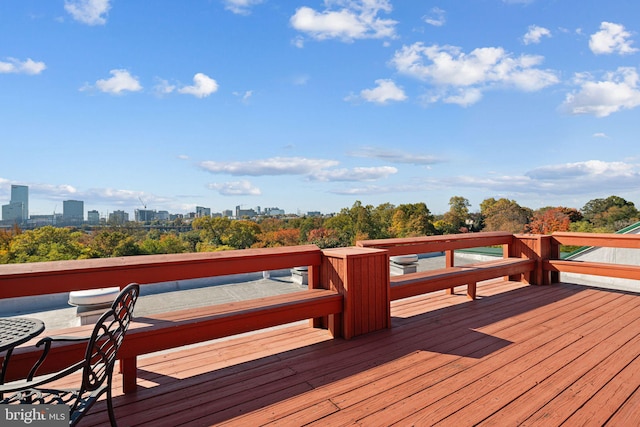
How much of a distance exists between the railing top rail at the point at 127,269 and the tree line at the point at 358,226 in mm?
12122

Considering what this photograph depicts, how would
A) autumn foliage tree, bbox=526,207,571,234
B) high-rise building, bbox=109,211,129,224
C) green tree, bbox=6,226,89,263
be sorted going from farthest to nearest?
high-rise building, bbox=109,211,129,224 → autumn foliage tree, bbox=526,207,571,234 → green tree, bbox=6,226,89,263

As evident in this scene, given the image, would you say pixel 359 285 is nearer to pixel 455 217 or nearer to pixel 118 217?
pixel 118 217

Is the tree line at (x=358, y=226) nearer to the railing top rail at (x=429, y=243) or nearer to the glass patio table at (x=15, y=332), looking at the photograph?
the railing top rail at (x=429, y=243)

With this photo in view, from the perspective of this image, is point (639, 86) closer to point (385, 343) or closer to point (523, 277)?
point (523, 277)

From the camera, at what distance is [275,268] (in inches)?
109

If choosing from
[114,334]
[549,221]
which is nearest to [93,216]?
[114,334]

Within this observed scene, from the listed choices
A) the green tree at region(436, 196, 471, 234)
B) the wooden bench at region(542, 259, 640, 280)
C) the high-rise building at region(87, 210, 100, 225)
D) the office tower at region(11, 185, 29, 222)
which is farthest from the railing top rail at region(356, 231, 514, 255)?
the office tower at region(11, 185, 29, 222)

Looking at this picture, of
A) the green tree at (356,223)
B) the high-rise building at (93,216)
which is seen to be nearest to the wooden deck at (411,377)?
the green tree at (356,223)

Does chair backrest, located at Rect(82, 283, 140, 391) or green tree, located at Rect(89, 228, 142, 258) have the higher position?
chair backrest, located at Rect(82, 283, 140, 391)

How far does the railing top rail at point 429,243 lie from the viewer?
142 inches

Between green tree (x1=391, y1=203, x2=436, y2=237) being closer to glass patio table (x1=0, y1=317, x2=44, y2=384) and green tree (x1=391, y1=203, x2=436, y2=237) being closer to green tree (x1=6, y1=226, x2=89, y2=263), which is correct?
green tree (x1=6, y1=226, x2=89, y2=263)

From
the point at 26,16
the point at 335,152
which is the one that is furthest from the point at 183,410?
the point at 335,152

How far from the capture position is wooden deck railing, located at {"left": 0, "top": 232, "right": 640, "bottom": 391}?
1955 millimetres

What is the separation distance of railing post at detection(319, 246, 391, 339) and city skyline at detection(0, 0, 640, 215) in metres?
6.36
